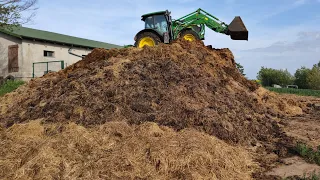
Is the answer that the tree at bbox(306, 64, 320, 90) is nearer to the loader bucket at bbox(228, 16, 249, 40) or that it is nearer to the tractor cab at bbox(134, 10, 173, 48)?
the loader bucket at bbox(228, 16, 249, 40)

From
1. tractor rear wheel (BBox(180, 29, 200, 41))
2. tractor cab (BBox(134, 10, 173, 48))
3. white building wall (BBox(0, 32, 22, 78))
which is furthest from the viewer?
white building wall (BBox(0, 32, 22, 78))

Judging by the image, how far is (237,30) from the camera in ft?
31.0

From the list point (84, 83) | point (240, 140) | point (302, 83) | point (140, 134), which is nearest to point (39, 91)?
point (84, 83)

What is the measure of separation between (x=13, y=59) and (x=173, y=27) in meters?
12.2

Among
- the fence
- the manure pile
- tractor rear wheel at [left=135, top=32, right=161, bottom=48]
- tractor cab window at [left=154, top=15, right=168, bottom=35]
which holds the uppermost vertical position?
tractor cab window at [left=154, top=15, right=168, bottom=35]

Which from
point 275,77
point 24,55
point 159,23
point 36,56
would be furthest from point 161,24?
point 275,77

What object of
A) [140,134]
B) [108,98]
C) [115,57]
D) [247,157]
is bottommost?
[247,157]

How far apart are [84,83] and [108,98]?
1005 mm

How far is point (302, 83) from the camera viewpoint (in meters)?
41.7

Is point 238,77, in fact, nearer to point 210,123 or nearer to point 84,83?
point 210,123

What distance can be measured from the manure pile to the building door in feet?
34.5

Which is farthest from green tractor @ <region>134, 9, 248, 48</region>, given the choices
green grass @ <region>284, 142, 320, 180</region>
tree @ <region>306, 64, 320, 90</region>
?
tree @ <region>306, 64, 320, 90</region>

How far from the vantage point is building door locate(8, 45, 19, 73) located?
60.1 feet

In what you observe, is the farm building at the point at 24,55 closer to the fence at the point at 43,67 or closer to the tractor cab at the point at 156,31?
the fence at the point at 43,67
